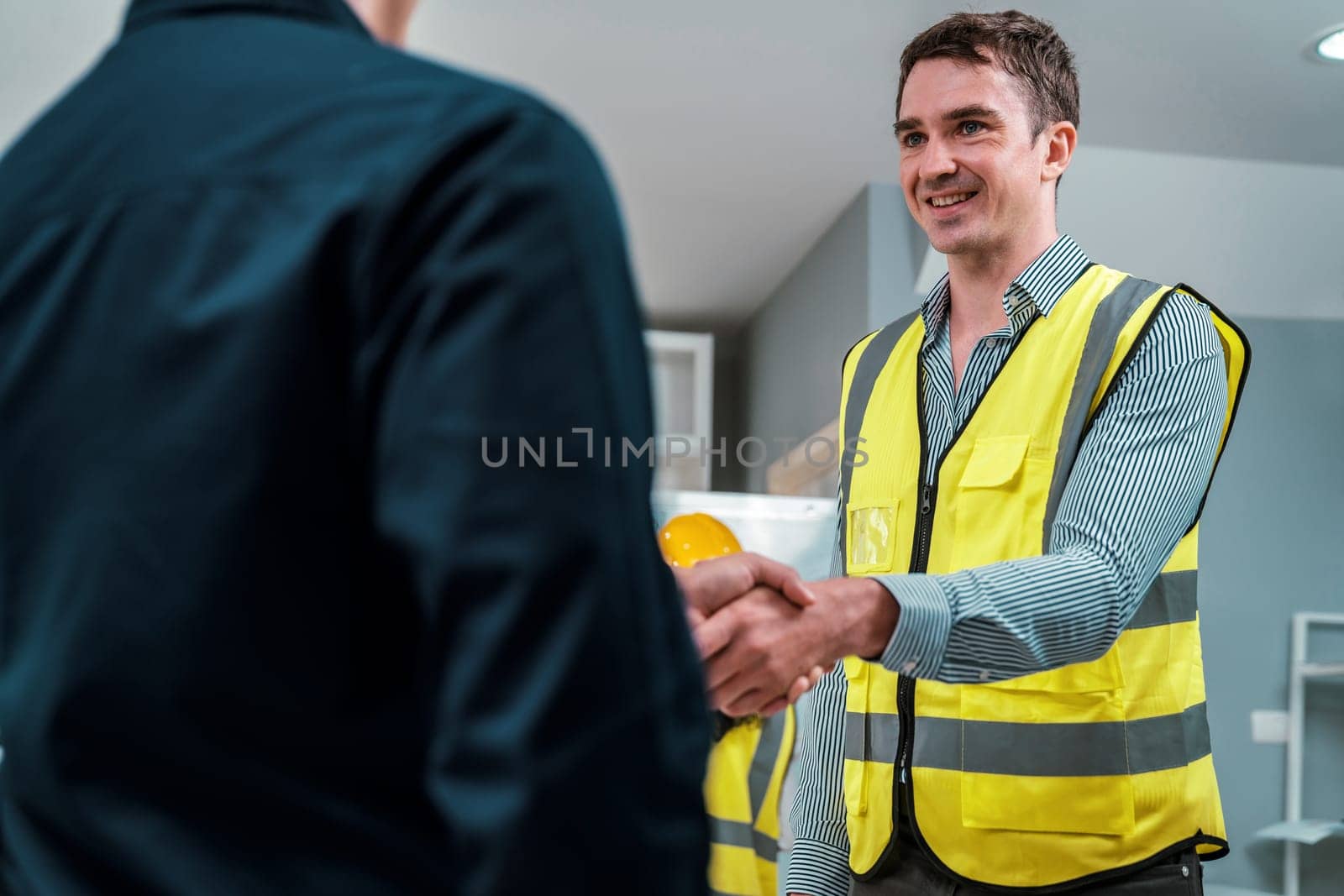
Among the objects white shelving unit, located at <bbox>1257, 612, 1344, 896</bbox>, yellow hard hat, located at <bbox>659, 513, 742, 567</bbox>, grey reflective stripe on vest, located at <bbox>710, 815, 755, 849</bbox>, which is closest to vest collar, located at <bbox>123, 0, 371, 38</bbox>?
grey reflective stripe on vest, located at <bbox>710, 815, 755, 849</bbox>

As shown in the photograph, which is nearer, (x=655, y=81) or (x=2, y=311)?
(x=2, y=311)

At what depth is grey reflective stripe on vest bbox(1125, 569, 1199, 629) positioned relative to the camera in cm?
125

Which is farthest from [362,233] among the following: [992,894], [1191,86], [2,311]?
[1191,86]

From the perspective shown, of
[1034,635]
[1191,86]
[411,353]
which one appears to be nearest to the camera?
[411,353]

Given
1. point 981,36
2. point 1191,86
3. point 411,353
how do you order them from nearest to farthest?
point 411,353
point 981,36
point 1191,86

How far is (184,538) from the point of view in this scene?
0.42 metres

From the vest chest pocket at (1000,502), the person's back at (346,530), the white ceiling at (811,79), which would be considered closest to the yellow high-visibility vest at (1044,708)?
the vest chest pocket at (1000,502)

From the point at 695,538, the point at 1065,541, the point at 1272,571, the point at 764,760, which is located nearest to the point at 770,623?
the point at 1065,541

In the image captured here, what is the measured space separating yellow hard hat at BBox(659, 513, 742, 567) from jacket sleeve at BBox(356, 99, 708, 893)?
2.59 metres

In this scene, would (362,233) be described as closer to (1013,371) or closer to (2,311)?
(2,311)

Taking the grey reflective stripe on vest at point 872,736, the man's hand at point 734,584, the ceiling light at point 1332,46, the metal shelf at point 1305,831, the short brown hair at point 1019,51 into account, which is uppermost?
the ceiling light at point 1332,46

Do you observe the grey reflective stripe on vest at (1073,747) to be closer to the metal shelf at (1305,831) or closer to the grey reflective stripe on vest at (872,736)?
the grey reflective stripe on vest at (872,736)

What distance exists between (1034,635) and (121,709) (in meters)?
0.84

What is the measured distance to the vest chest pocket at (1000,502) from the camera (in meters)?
1.26
